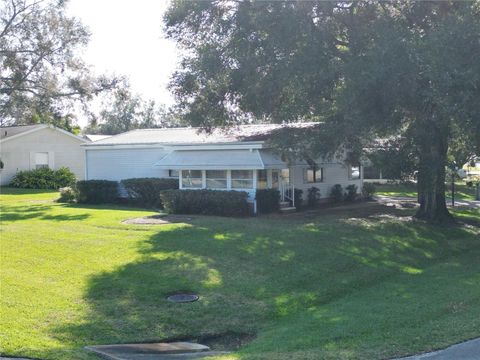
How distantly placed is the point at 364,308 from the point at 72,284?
5.33 m

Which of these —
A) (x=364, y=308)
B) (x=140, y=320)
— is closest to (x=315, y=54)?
(x=364, y=308)

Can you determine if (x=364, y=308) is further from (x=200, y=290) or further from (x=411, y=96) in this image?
(x=411, y=96)

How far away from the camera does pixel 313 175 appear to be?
1018 inches

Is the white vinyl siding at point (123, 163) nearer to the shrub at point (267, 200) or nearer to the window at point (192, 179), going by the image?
the window at point (192, 179)

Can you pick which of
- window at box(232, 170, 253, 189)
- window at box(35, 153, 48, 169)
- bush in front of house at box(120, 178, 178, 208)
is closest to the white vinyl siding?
bush in front of house at box(120, 178, 178, 208)

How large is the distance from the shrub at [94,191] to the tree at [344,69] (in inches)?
310

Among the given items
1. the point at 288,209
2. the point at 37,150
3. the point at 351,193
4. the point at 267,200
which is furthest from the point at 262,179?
the point at 37,150

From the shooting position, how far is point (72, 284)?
10367 mm

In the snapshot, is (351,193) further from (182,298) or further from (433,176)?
(182,298)

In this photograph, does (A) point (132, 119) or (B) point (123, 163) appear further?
(A) point (132, 119)

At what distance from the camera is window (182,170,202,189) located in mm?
23547

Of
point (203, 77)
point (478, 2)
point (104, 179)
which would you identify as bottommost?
point (104, 179)

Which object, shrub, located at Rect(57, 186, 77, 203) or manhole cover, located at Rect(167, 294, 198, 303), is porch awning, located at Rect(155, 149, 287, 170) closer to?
shrub, located at Rect(57, 186, 77, 203)

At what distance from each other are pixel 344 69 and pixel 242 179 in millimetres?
8126
